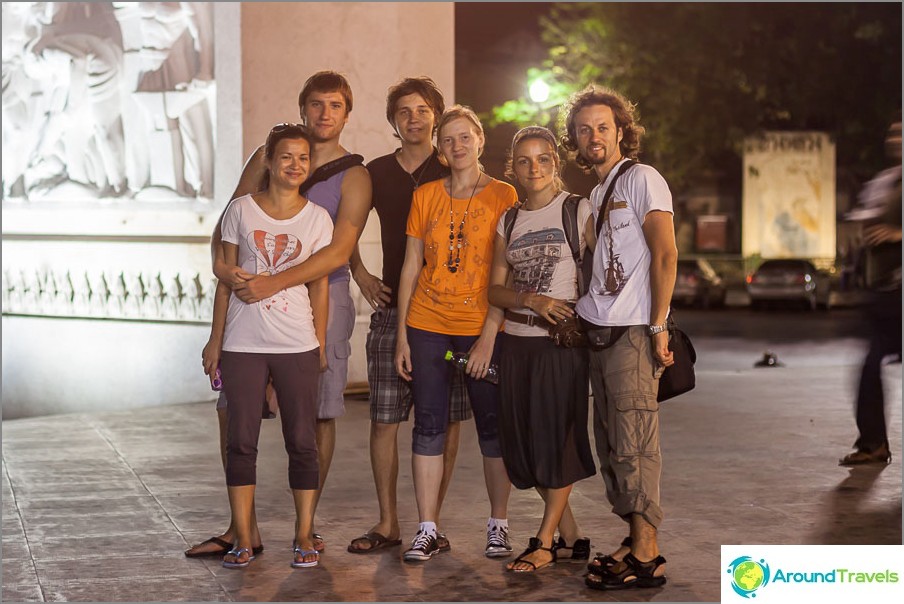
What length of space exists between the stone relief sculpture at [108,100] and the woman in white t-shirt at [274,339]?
6993 millimetres

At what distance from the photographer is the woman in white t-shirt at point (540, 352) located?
5566 millimetres

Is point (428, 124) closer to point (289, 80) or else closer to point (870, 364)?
point (870, 364)

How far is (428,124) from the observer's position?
6.00 m

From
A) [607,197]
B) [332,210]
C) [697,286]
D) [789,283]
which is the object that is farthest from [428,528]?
[697,286]

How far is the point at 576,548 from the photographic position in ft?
19.0

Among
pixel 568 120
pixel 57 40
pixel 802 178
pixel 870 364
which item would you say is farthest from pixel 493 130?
pixel 568 120

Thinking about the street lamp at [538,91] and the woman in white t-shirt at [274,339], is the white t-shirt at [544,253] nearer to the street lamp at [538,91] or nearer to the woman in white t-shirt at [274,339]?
the woman in white t-shirt at [274,339]

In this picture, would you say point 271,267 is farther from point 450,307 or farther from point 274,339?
point 450,307

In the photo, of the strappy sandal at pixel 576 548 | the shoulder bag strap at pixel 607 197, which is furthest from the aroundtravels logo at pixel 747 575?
the shoulder bag strap at pixel 607 197

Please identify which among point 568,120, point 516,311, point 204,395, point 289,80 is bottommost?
point 204,395

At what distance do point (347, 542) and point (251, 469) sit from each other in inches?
27.3

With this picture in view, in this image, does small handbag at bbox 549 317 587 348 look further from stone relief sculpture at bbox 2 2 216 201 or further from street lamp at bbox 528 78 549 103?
street lamp at bbox 528 78 549 103

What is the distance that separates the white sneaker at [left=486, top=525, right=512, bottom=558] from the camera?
5.83m

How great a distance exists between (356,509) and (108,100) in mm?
8054
